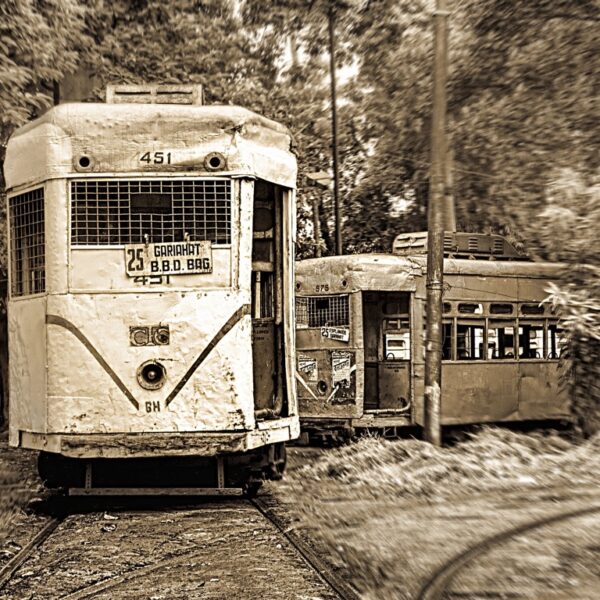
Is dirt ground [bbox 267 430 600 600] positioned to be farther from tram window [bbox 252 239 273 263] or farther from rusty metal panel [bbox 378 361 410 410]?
tram window [bbox 252 239 273 263]

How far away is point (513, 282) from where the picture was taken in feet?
52.9

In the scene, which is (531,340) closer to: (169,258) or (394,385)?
(394,385)

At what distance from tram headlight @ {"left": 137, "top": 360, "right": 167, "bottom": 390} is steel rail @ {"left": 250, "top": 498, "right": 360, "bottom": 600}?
1419mm

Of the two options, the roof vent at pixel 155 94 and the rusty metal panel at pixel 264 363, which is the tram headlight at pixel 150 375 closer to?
the rusty metal panel at pixel 264 363

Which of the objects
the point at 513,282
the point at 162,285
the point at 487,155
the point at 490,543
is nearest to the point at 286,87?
the point at 487,155

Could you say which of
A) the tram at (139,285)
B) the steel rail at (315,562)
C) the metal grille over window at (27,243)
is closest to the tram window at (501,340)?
the tram at (139,285)

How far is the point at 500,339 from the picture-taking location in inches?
628

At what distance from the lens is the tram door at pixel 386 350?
15.4m

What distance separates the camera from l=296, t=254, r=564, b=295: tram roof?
14977 millimetres

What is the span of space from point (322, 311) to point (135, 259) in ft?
23.1

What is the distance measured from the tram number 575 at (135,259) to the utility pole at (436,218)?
4710 mm

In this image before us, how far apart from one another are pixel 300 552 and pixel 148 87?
495 centimetres

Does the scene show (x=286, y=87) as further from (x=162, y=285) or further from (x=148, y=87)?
(x=162, y=285)

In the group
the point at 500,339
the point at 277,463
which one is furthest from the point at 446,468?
the point at 500,339
